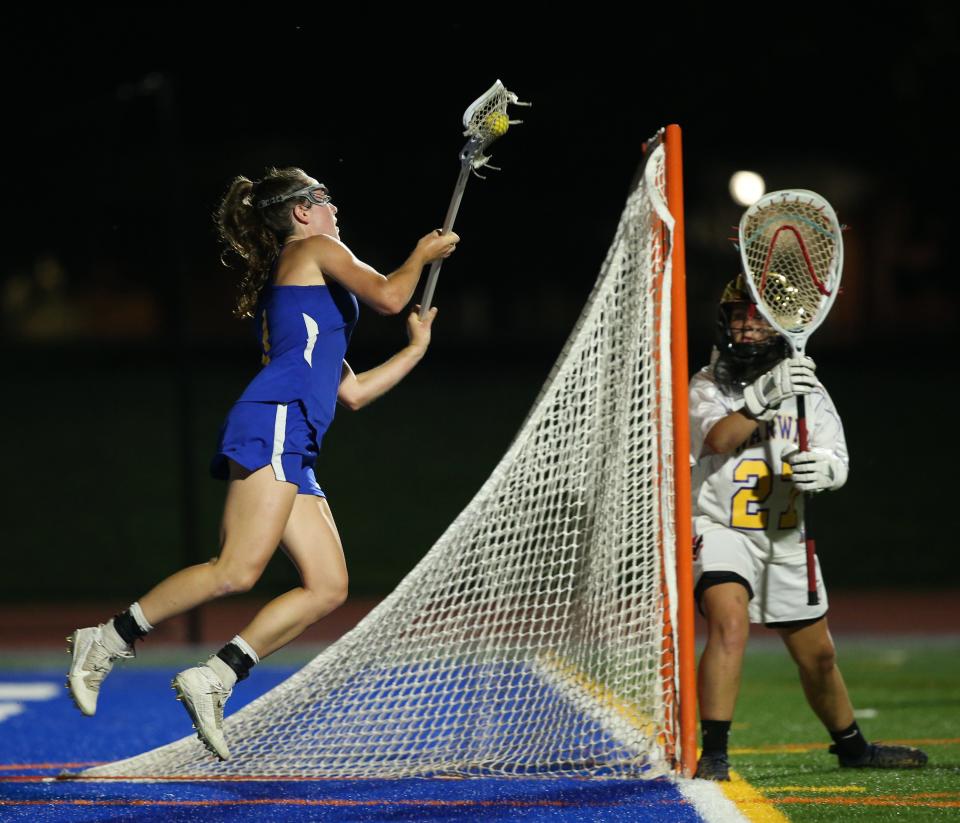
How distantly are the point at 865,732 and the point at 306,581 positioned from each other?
3103 millimetres

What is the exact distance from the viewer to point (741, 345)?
5.08 metres

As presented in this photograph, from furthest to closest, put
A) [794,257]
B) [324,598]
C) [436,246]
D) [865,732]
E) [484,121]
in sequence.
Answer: [865,732]
[794,257]
[484,121]
[436,246]
[324,598]

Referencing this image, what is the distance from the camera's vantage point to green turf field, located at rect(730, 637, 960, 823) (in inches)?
180

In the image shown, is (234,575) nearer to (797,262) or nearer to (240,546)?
(240,546)

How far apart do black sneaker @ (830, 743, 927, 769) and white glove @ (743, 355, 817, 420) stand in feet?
4.52

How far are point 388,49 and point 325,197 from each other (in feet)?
32.9

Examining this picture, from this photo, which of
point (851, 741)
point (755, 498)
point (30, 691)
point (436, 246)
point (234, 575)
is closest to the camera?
point (234, 575)

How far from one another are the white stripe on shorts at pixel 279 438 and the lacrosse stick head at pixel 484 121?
1.04m

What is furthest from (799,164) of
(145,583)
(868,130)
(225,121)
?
(145,583)

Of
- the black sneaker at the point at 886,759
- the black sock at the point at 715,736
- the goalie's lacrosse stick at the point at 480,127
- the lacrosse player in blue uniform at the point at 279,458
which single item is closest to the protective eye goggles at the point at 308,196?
the lacrosse player in blue uniform at the point at 279,458

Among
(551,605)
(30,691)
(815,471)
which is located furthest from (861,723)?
(30,691)

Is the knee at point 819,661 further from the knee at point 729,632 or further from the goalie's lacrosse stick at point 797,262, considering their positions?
the knee at point 729,632

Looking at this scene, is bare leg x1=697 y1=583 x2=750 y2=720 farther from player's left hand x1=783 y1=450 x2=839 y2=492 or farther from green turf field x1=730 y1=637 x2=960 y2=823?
player's left hand x1=783 y1=450 x2=839 y2=492

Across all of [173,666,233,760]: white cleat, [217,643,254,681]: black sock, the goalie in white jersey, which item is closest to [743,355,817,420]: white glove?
the goalie in white jersey
